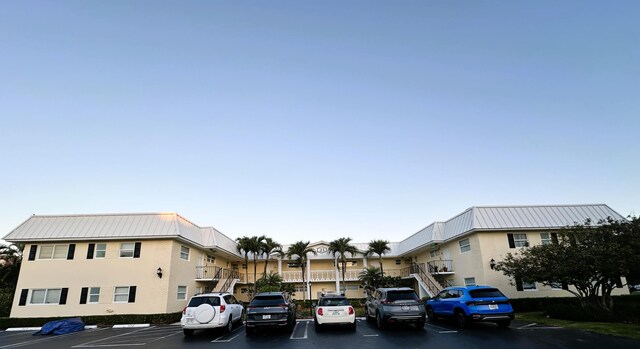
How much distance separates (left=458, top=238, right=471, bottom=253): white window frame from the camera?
24328 millimetres

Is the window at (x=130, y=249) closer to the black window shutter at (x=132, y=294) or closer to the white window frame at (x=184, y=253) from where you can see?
the black window shutter at (x=132, y=294)

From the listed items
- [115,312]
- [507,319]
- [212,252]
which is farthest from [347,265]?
[507,319]

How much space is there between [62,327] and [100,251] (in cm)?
563

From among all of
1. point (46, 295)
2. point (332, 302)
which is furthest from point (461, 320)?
point (46, 295)

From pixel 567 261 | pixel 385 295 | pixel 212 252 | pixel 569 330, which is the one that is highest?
pixel 212 252

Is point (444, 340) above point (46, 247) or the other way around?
the other way around

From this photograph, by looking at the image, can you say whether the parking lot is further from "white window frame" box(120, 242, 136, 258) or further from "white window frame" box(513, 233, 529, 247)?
"white window frame" box(513, 233, 529, 247)

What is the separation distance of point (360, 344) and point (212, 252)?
2186 centimetres

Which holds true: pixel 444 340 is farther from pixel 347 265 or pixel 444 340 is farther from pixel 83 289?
pixel 347 265

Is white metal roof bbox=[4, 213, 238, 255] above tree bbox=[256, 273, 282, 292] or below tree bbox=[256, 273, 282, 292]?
above

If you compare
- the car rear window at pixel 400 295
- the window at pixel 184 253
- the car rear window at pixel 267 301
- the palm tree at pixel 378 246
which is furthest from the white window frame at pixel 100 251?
the palm tree at pixel 378 246

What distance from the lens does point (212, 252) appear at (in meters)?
29.9

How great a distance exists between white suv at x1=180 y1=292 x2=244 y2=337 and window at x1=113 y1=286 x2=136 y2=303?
9076 mm

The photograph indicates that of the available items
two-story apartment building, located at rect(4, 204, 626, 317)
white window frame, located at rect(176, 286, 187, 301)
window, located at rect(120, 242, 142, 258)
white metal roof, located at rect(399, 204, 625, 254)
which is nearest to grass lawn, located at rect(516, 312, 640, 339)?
two-story apartment building, located at rect(4, 204, 626, 317)
